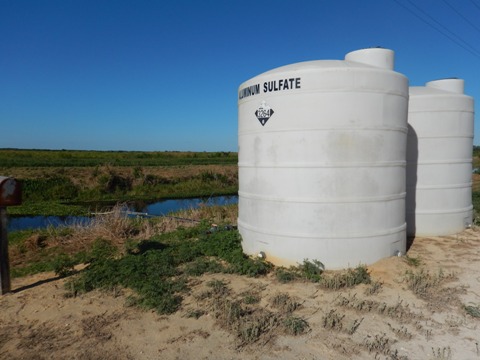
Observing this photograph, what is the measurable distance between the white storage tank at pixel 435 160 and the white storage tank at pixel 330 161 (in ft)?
9.66

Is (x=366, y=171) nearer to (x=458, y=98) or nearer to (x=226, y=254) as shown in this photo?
(x=226, y=254)

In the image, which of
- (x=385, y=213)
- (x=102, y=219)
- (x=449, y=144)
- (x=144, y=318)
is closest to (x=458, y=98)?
(x=449, y=144)

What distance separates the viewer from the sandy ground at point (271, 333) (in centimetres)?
440

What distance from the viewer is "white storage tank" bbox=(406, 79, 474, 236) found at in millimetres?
10086

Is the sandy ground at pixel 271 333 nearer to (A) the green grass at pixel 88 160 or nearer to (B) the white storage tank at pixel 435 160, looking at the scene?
(B) the white storage tank at pixel 435 160

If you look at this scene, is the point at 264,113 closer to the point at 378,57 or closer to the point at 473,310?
the point at 378,57

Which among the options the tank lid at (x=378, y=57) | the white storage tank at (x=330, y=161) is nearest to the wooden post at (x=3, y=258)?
the white storage tank at (x=330, y=161)

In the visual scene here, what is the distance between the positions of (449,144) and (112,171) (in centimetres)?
2624

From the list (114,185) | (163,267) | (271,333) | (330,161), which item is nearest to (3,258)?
(163,267)

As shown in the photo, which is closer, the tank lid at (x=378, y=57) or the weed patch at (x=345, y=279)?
the weed patch at (x=345, y=279)

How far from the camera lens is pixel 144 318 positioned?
17.3 ft

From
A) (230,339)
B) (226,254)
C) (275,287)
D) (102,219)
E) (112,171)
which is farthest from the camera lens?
(112,171)

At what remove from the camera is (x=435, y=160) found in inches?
398

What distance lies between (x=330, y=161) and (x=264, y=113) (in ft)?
5.50
